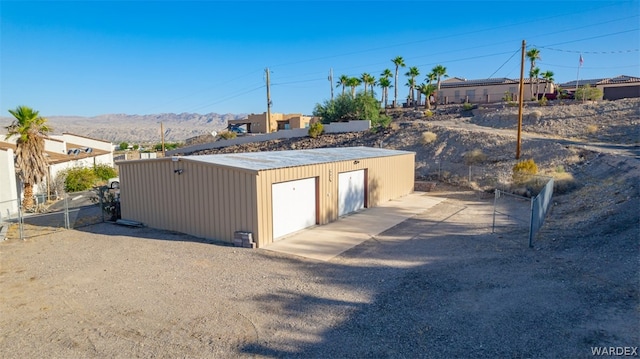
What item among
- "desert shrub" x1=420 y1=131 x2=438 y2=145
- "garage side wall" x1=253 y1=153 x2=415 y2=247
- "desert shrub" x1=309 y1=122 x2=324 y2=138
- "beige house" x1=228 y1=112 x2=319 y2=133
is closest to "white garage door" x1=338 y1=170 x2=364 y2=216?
"garage side wall" x1=253 y1=153 x2=415 y2=247

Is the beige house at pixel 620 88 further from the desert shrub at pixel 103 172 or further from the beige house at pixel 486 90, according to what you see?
the desert shrub at pixel 103 172

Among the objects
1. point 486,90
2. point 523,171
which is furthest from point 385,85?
point 523,171

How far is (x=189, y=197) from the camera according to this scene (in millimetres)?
14461

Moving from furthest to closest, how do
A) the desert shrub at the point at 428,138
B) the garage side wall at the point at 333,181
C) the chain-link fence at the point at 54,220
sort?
1. the desert shrub at the point at 428,138
2. the chain-link fence at the point at 54,220
3. the garage side wall at the point at 333,181

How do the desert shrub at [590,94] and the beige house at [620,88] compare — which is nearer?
the desert shrub at [590,94]

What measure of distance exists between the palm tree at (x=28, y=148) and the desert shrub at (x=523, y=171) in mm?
28620

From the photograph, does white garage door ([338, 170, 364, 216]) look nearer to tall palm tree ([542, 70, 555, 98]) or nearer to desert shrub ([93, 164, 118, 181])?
desert shrub ([93, 164, 118, 181])

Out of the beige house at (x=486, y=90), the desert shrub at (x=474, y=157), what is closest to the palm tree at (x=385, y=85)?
the beige house at (x=486, y=90)

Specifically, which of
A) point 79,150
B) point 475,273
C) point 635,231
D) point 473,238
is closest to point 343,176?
point 473,238

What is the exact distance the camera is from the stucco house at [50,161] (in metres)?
21.5

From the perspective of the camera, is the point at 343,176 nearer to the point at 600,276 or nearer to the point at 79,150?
the point at 600,276

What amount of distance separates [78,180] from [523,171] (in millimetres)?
31566

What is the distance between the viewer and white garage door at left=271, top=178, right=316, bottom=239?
1362cm

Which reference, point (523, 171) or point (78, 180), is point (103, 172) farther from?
point (523, 171)
